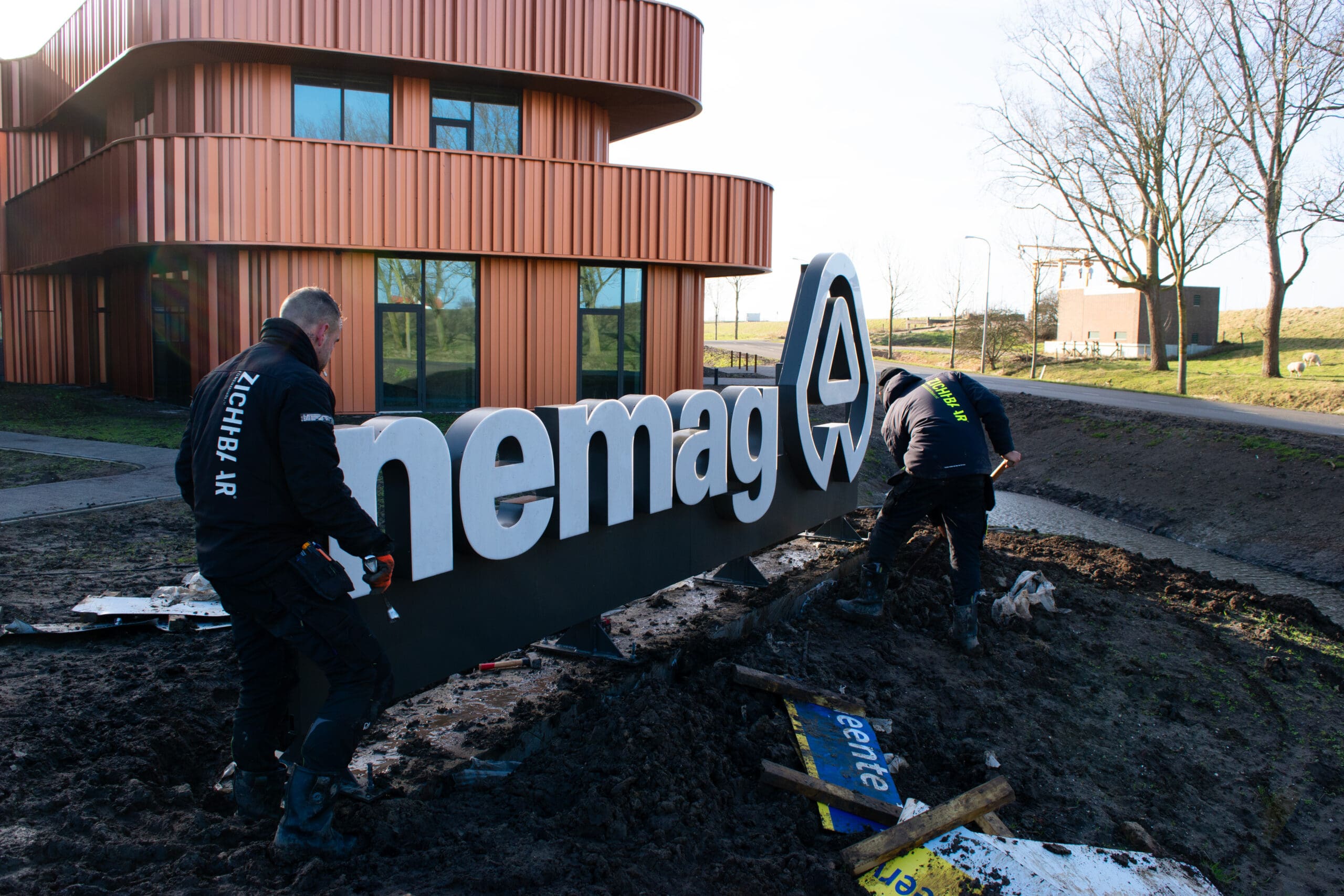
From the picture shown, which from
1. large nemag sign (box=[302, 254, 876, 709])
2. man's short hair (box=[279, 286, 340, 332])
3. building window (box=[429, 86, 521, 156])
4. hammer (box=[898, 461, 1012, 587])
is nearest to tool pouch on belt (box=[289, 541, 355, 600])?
large nemag sign (box=[302, 254, 876, 709])

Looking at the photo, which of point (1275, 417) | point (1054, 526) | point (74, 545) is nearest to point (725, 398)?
point (74, 545)

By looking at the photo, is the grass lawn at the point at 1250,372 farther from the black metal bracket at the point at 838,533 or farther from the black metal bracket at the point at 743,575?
the black metal bracket at the point at 743,575

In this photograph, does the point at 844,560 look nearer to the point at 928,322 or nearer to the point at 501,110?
the point at 501,110

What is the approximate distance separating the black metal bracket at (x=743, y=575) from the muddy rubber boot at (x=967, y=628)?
1.48m

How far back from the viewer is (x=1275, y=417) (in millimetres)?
18547

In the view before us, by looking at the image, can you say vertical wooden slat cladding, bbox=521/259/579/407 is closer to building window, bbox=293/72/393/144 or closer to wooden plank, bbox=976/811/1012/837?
building window, bbox=293/72/393/144

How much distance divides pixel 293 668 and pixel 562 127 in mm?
16941

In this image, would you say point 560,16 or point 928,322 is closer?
point 560,16

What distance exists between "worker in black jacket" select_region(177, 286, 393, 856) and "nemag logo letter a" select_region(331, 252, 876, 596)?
15.7 inches

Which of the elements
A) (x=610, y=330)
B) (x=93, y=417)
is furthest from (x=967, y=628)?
(x=93, y=417)

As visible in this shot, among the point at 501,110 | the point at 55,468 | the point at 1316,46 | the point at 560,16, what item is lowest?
the point at 55,468

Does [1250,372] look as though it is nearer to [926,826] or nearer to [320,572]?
[926,826]

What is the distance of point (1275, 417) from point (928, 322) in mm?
62666

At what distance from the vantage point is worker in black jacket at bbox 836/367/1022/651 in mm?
6234
